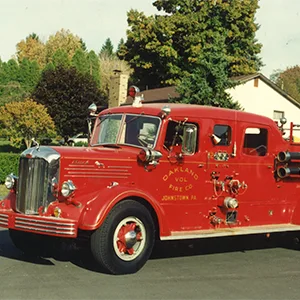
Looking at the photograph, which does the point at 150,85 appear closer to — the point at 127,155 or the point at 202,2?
the point at 202,2

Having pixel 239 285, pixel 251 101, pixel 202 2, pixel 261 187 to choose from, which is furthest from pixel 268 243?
pixel 202 2

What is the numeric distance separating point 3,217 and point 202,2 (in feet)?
107

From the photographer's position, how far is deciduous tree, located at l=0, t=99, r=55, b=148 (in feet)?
83.8

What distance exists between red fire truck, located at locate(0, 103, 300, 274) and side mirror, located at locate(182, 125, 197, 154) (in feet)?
0.07

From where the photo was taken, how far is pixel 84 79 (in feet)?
102

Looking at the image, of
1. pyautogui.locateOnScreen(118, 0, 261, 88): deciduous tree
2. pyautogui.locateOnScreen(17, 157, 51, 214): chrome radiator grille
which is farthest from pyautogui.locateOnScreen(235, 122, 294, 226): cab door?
pyautogui.locateOnScreen(118, 0, 261, 88): deciduous tree

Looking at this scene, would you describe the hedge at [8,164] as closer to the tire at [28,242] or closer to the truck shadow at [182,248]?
the truck shadow at [182,248]

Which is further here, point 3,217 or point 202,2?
point 202,2

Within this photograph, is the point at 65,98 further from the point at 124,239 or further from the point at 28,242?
the point at 124,239

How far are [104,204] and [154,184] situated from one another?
108 centimetres

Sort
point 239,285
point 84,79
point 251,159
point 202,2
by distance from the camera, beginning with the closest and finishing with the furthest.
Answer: point 239,285
point 251,159
point 84,79
point 202,2

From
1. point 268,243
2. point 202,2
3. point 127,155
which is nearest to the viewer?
point 127,155

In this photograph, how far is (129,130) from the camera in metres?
7.73

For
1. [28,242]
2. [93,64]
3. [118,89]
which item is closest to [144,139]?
[28,242]
